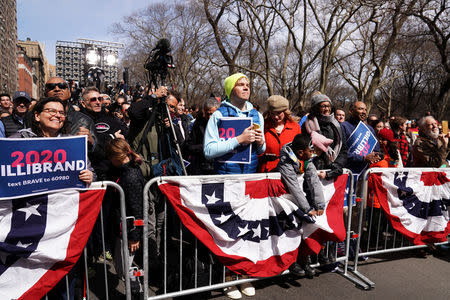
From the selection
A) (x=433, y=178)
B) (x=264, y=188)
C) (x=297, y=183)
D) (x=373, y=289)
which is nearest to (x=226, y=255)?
(x=264, y=188)

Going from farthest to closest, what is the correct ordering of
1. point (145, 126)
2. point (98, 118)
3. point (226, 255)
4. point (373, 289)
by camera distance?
point (98, 118) < point (145, 126) < point (373, 289) < point (226, 255)

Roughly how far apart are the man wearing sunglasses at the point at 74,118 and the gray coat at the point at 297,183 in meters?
2.04

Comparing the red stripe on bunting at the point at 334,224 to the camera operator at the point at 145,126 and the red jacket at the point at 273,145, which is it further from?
the camera operator at the point at 145,126

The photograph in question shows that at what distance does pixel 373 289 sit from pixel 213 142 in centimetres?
249

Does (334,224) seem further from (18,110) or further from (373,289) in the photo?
(18,110)

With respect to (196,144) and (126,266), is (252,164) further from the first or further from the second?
(126,266)

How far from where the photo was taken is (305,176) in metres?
3.58

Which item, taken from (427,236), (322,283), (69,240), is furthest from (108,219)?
(427,236)

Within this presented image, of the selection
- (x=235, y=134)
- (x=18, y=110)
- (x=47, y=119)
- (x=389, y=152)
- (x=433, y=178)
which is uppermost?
(x=18, y=110)

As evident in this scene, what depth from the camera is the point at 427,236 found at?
14.8 ft

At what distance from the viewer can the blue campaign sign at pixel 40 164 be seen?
2395mm

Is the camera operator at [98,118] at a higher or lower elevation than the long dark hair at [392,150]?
higher

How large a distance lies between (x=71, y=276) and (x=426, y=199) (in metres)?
4.45

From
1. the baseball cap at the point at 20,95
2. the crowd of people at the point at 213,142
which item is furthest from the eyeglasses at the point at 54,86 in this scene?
the baseball cap at the point at 20,95
